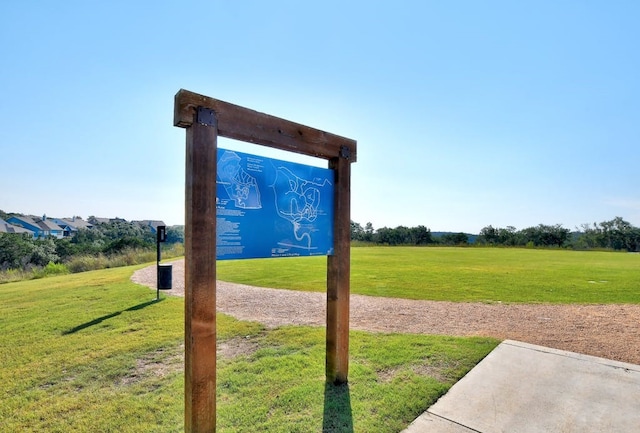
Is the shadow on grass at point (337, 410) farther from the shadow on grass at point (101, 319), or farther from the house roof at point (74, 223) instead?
the house roof at point (74, 223)

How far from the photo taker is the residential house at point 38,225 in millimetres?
66750

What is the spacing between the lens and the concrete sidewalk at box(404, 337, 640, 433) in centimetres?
269

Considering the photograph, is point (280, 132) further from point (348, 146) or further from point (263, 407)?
point (263, 407)


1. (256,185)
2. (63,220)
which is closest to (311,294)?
(256,185)

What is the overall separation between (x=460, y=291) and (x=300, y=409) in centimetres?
746

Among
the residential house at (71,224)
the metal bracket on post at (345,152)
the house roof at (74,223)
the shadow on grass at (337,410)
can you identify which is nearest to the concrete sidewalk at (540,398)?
the shadow on grass at (337,410)

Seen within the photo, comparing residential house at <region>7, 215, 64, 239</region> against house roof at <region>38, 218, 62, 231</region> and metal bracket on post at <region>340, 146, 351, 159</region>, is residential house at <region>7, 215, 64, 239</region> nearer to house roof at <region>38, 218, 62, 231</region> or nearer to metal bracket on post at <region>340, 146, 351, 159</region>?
house roof at <region>38, 218, 62, 231</region>

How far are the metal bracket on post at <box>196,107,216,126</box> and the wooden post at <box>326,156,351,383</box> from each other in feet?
4.97

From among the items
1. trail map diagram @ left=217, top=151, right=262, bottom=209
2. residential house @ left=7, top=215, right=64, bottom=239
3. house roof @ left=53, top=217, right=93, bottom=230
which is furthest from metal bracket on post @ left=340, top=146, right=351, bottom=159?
house roof @ left=53, top=217, right=93, bottom=230

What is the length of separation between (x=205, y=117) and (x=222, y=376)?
9.03 ft

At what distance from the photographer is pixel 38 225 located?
69.9m

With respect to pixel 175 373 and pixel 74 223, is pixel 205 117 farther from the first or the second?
pixel 74 223

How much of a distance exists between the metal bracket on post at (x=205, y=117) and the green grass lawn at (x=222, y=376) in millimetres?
2389

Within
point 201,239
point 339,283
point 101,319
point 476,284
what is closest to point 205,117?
point 201,239
